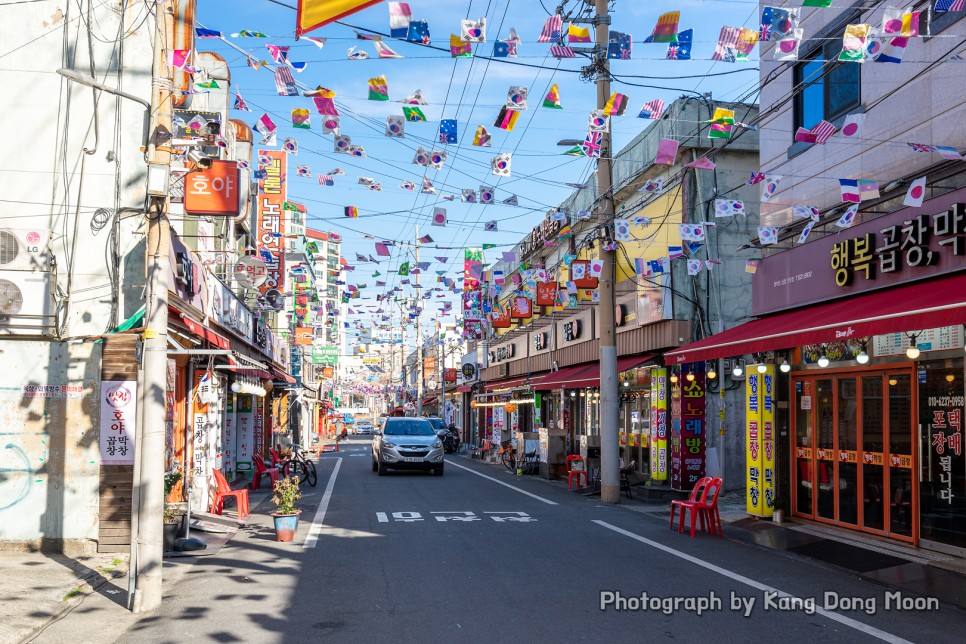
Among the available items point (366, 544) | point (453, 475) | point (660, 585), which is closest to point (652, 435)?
point (453, 475)

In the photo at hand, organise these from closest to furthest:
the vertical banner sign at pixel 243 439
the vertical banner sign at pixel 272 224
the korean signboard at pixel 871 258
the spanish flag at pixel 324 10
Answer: the spanish flag at pixel 324 10
the korean signboard at pixel 871 258
the vertical banner sign at pixel 243 439
the vertical banner sign at pixel 272 224

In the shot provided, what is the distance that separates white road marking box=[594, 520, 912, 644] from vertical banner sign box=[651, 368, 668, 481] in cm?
711

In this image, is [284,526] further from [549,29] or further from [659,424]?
[659,424]

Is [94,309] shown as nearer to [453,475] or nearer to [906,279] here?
Result: [906,279]

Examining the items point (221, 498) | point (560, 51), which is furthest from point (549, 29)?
point (221, 498)

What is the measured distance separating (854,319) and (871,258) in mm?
2304

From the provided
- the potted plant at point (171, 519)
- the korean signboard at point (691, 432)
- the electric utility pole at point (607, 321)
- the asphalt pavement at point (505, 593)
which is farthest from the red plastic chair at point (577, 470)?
the potted plant at point (171, 519)

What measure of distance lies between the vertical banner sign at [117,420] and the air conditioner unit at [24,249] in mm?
1912

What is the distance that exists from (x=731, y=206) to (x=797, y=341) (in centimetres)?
431

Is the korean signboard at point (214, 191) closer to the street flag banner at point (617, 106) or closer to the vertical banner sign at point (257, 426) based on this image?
the street flag banner at point (617, 106)

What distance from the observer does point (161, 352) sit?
8.81 metres

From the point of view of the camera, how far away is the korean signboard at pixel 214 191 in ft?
41.1

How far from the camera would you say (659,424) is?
71.5 ft

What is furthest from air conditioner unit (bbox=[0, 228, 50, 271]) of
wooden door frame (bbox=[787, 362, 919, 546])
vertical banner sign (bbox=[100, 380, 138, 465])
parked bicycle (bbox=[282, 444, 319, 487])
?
wooden door frame (bbox=[787, 362, 919, 546])
